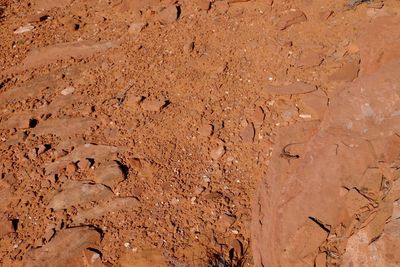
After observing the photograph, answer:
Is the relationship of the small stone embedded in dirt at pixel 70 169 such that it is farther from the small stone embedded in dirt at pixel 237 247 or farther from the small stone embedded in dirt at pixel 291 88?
the small stone embedded in dirt at pixel 291 88

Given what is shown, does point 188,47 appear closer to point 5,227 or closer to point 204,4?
point 204,4

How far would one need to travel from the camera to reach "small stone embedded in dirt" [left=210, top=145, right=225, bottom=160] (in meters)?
3.07

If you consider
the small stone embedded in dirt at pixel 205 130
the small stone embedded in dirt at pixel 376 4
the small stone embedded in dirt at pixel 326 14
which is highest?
the small stone embedded in dirt at pixel 376 4

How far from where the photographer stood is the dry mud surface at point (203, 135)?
253cm

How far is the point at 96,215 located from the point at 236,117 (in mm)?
1177

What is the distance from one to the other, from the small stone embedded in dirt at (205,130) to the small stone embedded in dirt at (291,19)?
1.16 m

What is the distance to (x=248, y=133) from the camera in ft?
10.3

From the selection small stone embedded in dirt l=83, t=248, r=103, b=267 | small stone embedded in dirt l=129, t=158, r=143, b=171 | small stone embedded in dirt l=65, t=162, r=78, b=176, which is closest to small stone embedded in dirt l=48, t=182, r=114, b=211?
small stone embedded in dirt l=65, t=162, r=78, b=176

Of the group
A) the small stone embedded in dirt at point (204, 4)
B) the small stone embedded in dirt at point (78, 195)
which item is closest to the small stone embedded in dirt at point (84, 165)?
the small stone embedded in dirt at point (78, 195)

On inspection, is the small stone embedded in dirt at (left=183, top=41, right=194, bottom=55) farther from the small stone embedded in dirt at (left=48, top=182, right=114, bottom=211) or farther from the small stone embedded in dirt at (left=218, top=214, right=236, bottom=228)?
the small stone embedded in dirt at (left=218, top=214, right=236, bottom=228)

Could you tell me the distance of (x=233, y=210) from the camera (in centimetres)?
277

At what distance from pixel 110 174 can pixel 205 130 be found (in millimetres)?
721

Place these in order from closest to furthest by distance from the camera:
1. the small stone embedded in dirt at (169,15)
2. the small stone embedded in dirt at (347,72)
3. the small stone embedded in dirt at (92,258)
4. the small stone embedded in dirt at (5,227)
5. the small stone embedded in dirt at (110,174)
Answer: the small stone embedded in dirt at (92,258) < the small stone embedded in dirt at (5,227) < the small stone embedded in dirt at (110,174) < the small stone embedded in dirt at (347,72) < the small stone embedded in dirt at (169,15)

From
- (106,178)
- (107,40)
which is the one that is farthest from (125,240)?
(107,40)
